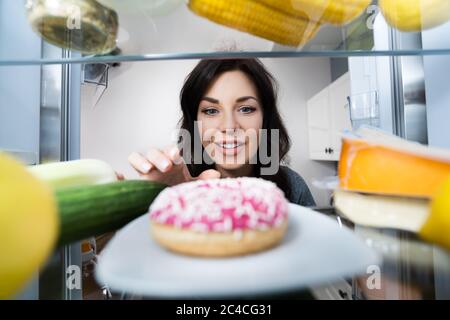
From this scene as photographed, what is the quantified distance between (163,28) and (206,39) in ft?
0.26

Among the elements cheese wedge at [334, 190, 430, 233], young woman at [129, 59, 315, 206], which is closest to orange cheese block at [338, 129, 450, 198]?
cheese wedge at [334, 190, 430, 233]

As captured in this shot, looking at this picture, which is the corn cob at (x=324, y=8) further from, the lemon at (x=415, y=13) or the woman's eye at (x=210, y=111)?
the woman's eye at (x=210, y=111)

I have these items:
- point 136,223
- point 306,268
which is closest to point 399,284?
point 306,268

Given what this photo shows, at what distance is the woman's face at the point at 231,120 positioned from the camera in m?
0.90

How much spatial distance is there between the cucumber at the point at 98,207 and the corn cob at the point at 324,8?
0.33 m

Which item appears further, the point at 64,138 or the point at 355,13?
the point at 64,138

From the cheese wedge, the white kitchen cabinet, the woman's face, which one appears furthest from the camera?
the white kitchen cabinet

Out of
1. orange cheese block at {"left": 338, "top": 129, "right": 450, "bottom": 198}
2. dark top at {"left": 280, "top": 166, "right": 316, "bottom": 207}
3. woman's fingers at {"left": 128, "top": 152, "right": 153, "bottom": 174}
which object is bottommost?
dark top at {"left": 280, "top": 166, "right": 316, "bottom": 207}

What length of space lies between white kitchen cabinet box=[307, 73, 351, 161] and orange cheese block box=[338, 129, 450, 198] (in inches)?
40.9

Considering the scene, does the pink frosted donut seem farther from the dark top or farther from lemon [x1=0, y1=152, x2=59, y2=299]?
the dark top

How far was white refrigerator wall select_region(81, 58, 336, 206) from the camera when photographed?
37.3 inches

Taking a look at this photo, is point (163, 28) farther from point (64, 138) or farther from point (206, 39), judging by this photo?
point (64, 138)

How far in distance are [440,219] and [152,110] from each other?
4.13 feet

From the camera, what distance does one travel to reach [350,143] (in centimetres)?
30
